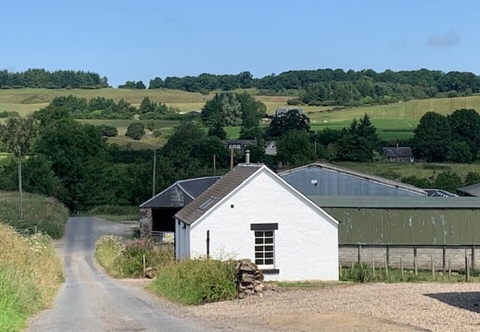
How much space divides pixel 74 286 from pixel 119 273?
5824 mm

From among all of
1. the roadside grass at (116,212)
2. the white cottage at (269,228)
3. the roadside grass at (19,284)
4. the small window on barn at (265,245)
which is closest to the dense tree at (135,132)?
the roadside grass at (116,212)

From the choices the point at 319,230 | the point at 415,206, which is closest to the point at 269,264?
the point at 319,230

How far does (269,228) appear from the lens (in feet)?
104

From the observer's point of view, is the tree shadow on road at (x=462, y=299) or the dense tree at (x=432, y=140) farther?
the dense tree at (x=432, y=140)

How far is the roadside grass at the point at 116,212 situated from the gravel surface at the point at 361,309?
1935 inches

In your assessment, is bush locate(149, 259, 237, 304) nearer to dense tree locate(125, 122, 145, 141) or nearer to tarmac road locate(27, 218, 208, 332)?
tarmac road locate(27, 218, 208, 332)

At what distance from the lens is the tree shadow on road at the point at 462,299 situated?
18750 mm

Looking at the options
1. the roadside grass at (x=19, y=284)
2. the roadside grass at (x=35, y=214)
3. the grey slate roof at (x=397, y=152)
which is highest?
the grey slate roof at (x=397, y=152)

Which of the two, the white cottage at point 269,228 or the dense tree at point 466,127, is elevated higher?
the dense tree at point 466,127

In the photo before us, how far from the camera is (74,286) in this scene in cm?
3005

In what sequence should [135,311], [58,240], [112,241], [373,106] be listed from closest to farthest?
1. [135,311]
2. [112,241]
3. [58,240]
4. [373,106]

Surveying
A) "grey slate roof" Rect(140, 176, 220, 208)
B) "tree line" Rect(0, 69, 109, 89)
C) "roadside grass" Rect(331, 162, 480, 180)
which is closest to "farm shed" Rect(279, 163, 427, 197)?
"grey slate roof" Rect(140, 176, 220, 208)

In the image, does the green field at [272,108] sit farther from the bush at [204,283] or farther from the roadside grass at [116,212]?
the bush at [204,283]

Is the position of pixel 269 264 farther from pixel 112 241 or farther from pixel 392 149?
pixel 392 149
